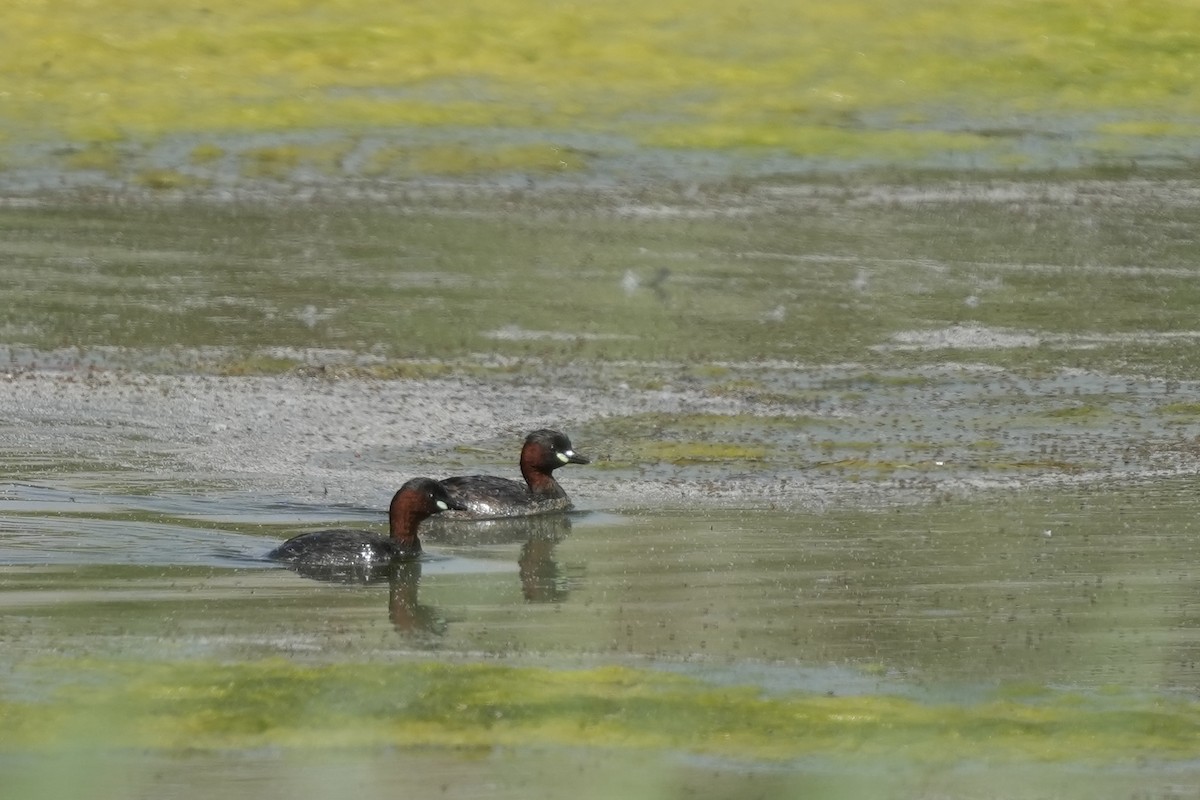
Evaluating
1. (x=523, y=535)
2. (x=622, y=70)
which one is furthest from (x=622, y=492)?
(x=622, y=70)

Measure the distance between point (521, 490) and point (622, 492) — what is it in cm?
79

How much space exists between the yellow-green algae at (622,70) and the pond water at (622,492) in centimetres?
250

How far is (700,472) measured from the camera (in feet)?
45.6

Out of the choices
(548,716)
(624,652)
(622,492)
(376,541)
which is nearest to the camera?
(548,716)

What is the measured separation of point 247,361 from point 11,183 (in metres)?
7.77

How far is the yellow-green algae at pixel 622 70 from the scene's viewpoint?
26.2 metres

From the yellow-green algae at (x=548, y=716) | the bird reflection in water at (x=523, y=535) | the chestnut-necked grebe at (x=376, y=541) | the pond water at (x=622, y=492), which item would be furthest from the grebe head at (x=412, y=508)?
the yellow-green algae at (x=548, y=716)

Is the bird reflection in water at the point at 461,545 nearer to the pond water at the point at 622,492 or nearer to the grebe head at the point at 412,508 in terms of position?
the pond water at the point at 622,492

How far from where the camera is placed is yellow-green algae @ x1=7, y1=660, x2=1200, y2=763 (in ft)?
26.0

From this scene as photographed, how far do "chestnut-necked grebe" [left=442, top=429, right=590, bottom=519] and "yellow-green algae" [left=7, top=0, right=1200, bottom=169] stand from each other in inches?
477

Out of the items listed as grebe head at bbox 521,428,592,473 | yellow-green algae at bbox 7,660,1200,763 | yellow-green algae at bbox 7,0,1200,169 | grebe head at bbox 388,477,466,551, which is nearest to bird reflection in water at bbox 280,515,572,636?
grebe head at bbox 388,477,466,551

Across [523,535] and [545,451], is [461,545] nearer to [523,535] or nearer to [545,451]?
[523,535]

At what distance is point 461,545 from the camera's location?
488 inches

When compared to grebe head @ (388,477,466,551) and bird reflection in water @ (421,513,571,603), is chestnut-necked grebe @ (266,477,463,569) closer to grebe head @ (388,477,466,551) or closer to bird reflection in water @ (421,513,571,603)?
grebe head @ (388,477,466,551)
